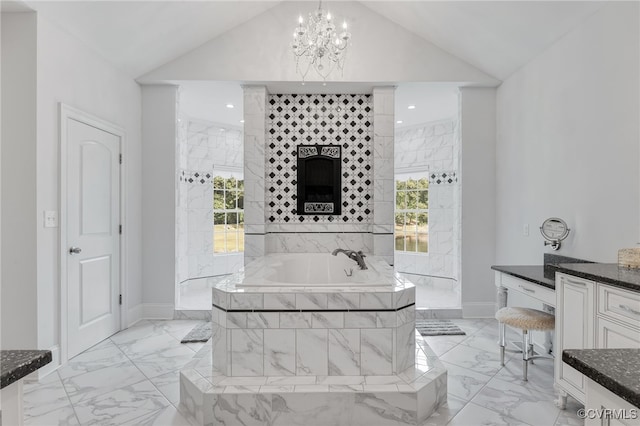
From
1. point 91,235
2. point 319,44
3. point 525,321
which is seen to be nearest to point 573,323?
point 525,321

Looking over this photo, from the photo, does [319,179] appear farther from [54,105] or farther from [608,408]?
[608,408]

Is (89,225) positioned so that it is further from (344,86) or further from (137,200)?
(344,86)

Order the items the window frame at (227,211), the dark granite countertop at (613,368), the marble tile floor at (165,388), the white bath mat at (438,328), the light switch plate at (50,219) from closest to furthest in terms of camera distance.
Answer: the dark granite countertop at (613,368)
the marble tile floor at (165,388)
the light switch plate at (50,219)
the white bath mat at (438,328)
the window frame at (227,211)

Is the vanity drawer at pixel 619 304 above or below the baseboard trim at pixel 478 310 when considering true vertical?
above

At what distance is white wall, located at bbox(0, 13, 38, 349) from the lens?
2.65 metres

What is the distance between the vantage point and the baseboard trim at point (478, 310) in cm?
420

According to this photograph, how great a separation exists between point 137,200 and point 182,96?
1438 mm

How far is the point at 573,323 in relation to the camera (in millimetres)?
2072

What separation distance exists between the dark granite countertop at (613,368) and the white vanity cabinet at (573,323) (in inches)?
50.6

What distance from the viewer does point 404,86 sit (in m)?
4.20

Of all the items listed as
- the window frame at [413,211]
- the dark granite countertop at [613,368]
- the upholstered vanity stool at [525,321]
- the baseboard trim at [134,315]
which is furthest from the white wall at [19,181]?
the window frame at [413,211]

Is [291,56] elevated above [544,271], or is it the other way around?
[291,56]

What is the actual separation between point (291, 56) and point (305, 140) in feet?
3.04

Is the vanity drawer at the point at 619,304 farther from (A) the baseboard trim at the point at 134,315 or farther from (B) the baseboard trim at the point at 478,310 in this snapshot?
(A) the baseboard trim at the point at 134,315
